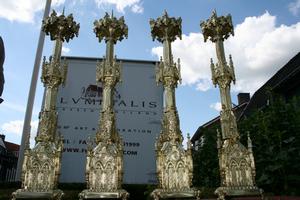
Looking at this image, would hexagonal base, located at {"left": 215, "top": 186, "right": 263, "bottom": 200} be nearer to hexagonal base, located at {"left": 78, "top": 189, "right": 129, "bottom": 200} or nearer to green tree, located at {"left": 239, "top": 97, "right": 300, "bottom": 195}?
green tree, located at {"left": 239, "top": 97, "right": 300, "bottom": 195}

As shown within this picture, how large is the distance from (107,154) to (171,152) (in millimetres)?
2219

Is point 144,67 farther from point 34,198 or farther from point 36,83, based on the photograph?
point 34,198

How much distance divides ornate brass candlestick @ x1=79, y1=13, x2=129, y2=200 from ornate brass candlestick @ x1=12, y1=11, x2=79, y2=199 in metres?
1.14

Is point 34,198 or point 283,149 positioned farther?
point 283,149

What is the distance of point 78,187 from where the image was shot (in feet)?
52.4

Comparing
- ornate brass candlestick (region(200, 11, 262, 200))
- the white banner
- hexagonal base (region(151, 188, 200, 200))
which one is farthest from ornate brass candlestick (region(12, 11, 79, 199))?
the white banner

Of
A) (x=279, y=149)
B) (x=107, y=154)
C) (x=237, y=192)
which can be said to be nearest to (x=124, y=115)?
(x=107, y=154)

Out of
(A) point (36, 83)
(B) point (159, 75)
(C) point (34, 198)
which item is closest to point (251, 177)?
(B) point (159, 75)

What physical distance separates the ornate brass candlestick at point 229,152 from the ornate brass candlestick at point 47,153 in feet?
18.1

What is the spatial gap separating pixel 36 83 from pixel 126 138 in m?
5.98

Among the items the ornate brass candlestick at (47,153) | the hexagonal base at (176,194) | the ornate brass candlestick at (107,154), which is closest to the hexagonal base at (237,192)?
the hexagonal base at (176,194)

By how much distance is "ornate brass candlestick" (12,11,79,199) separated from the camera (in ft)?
32.0

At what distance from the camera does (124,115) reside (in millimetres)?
18688

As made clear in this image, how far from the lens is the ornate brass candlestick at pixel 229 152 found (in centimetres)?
994
